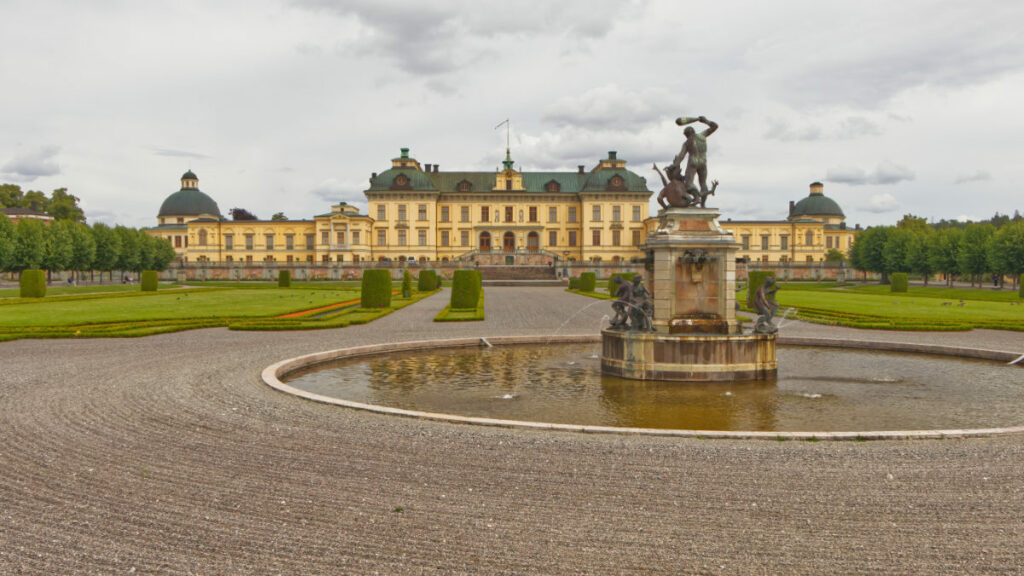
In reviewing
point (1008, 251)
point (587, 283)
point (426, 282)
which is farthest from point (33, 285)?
point (1008, 251)

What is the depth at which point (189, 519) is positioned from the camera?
17.2ft

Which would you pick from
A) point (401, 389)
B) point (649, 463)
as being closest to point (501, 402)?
point (401, 389)

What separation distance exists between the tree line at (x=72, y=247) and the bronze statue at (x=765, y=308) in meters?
59.7

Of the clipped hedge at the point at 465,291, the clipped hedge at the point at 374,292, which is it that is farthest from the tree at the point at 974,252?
the clipped hedge at the point at 374,292

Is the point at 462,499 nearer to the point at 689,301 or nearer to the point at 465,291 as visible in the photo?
the point at 689,301

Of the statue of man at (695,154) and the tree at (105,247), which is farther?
the tree at (105,247)

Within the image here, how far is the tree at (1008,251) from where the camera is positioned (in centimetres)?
5347

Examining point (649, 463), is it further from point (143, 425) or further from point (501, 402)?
point (143, 425)

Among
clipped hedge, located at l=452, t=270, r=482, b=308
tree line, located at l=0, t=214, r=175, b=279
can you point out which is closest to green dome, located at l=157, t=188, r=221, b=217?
tree line, located at l=0, t=214, r=175, b=279

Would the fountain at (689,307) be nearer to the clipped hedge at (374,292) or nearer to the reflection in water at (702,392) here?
the reflection in water at (702,392)

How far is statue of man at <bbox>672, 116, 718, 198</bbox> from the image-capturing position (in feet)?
42.1

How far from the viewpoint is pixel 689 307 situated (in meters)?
12.6

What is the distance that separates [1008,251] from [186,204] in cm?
10714

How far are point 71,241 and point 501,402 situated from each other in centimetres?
6384
